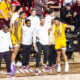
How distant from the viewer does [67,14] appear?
11875 millimetres

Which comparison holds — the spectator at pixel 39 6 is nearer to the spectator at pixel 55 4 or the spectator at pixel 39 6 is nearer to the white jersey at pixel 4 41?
the spectator at pixel 55 4

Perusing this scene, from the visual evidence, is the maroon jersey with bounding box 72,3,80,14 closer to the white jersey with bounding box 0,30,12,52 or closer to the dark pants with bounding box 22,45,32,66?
the dark pants with bounding box 22,45,32,66

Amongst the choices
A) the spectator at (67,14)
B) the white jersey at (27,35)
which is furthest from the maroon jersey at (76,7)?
the white jersey at (27,35)

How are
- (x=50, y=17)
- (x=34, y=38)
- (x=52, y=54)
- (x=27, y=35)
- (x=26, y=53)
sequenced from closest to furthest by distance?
(x=34, y=38) < (x=27, y=35) < (x=26, y=53) < (x=52, y=54) < (x=50, y=17)

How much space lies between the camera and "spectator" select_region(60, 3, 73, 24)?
1188 cm

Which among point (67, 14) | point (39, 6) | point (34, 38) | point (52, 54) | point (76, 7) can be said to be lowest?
point (52, 54)

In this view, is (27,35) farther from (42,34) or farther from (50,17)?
(50,17)

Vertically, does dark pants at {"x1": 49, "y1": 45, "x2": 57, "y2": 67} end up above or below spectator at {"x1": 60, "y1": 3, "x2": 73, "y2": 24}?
below

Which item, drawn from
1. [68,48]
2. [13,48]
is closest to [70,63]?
[68,48]

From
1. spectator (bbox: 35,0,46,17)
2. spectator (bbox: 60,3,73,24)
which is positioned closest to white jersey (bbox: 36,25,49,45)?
spectator (bbox: 35,0,46,17)

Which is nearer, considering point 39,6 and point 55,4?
point 39,6

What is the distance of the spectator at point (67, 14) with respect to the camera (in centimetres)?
1188

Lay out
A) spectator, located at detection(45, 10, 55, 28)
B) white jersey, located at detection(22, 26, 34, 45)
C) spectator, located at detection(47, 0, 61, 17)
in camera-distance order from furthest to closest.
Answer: spectator, located at detection(47, 0, 61, 17)
spectator, located at detection(45, 10, 55, 28)
white jersey, located at detection(22, 26, 34, 45)

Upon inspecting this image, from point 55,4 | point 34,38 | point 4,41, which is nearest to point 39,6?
point 55,4
